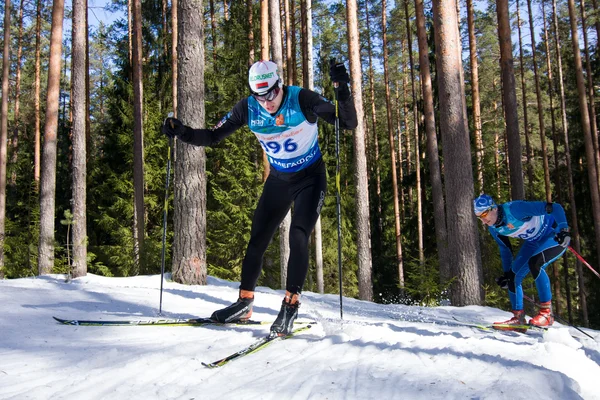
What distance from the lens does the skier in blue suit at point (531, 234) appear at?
5730 millimetres

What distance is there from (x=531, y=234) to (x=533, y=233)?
28 mm

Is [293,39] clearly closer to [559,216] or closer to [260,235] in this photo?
[559,216]

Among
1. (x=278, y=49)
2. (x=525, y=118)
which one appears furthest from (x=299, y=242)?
(x=525, y=118)

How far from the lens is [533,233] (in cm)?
598

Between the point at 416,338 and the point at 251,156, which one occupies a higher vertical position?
the point at 251,156

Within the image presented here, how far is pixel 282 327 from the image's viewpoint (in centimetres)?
338

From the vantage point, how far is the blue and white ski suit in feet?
18.9

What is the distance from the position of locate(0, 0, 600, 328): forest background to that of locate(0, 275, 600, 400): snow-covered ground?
4.66 meters

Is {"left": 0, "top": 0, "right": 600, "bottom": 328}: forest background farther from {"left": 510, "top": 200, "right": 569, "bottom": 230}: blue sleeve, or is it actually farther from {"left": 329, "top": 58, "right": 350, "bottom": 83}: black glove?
{"left": 329, "top": 58, "right": 350, "bottom": 83}: black glove

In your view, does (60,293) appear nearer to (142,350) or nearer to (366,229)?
(142,350)

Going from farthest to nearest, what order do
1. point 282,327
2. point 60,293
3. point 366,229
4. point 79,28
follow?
point 366,229 < point 79,28 < point 60,293 < point 282,327

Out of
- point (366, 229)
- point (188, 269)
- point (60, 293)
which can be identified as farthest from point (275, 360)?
point (366, 229)

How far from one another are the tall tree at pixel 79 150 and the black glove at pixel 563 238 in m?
10.2

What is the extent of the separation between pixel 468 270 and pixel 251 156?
1250cm
